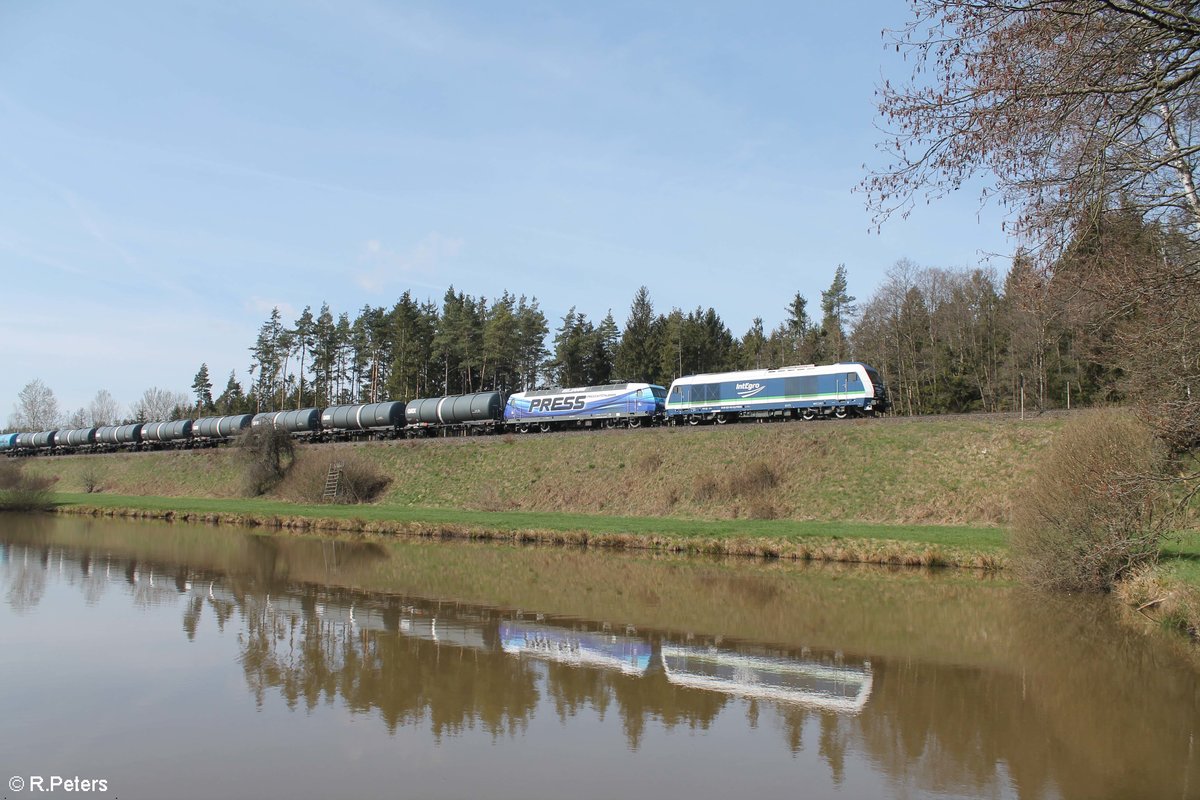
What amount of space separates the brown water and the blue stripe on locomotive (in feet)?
87.3

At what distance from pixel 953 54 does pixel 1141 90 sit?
183 centimetres

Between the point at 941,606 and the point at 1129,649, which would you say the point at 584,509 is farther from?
the point at 1129,649

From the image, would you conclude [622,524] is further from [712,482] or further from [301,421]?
[301,421]

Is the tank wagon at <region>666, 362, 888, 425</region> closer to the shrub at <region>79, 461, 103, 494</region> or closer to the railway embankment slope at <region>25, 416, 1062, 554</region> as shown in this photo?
the railway embankment slope at <region>25, 416, 1062, 554</region>

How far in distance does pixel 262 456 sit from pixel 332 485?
765cm

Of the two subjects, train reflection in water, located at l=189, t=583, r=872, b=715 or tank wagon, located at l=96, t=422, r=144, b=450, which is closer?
train reflection in water, located at l=189, t=583, r=872, b=715

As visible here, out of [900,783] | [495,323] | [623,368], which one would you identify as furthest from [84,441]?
[900,783]

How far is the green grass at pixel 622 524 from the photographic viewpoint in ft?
82.1

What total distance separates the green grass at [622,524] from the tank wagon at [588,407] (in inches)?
451

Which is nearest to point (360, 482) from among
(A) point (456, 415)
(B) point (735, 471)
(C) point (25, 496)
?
(A) point (456, 415)

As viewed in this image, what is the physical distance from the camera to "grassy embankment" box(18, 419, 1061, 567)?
2683cm

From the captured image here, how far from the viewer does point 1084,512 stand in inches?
661

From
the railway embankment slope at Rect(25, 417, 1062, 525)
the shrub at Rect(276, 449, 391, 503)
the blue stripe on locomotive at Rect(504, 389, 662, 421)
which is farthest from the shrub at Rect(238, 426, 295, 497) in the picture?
the blue stripe on locomotive at Rect(504, 389, 662, 421)

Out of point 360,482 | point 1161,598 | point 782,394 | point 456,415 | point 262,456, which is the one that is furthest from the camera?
point 456,415
